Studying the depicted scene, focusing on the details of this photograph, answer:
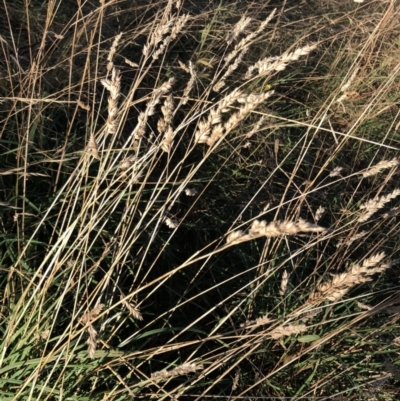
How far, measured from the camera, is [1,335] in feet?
5.06

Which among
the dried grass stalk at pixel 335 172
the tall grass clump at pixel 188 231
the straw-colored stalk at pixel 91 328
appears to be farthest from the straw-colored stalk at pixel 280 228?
the dried grass stalk at pixel 335 172

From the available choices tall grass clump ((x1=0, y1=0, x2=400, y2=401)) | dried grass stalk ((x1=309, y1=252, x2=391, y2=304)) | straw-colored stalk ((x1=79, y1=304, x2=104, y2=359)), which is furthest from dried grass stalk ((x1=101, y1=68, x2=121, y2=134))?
dried grass stalk ((x1=309, y1=252, x2=391, y2=304))

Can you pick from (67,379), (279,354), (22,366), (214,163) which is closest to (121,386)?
(67,379)

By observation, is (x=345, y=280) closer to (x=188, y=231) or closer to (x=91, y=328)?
(x=91, y=328)

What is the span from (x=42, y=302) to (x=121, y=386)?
11.7 inches

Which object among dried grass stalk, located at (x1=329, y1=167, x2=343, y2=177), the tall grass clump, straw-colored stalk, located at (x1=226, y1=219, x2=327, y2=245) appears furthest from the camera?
dried grass stalk, located at (x1=329, y1=167, x2=343, y2=177)

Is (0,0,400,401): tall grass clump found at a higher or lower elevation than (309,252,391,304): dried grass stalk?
lower

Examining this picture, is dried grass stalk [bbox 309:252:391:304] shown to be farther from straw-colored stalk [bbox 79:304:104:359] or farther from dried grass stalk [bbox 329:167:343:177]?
straw-colored stalk [bbox 79:304:104:359]

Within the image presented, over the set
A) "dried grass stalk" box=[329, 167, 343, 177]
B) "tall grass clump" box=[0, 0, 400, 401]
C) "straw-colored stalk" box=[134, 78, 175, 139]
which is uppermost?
"straw-colored stalk" box=[134, 78, 175, 139]

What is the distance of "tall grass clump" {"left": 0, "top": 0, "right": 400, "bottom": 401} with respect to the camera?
1309 mm

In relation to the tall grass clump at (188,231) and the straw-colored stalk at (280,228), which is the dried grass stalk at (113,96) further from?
the straw-colored stalk at (280,228)

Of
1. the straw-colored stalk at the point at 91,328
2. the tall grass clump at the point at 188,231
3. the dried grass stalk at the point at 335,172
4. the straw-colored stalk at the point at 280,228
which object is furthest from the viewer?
the dried grass stalk at the point at 335,172

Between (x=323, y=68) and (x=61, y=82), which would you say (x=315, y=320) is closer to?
(x=61, y=82)

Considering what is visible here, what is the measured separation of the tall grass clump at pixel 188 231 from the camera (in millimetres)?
1309
